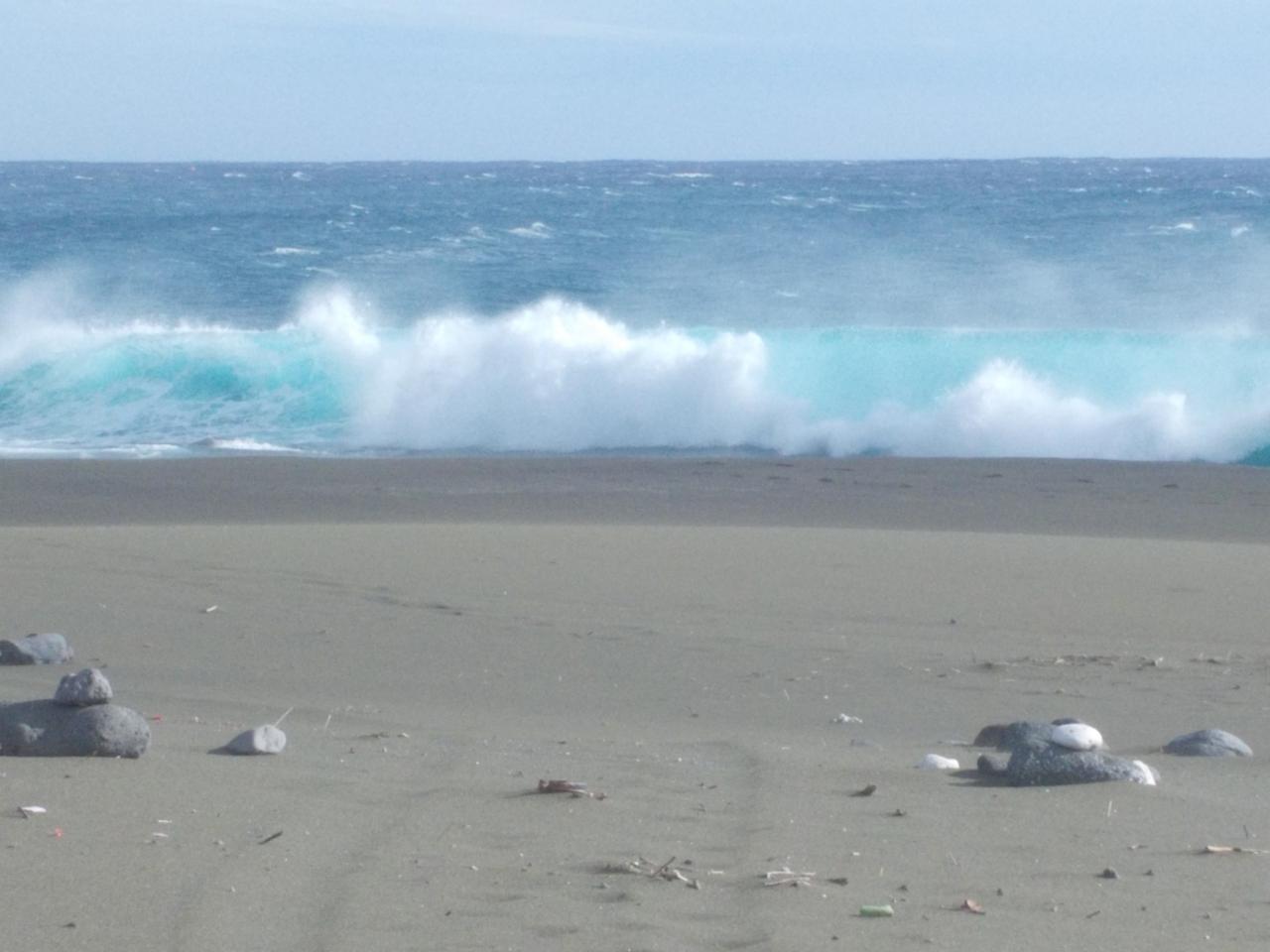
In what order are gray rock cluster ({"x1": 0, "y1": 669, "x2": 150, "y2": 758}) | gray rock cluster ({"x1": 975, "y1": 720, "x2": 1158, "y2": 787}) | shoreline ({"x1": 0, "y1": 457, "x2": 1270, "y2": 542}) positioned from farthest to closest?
1. shoreline ({"x1": 0, "y1": 457, "x2": 1270, "y2": 542})
2. gray rock cluster ({"x1": 0, "y1": 669, "x2": 150, "y2": 758})
3. gray rock cluster ({"x1": 975, "y1": 720, "x2": 1158, "y2": 787})

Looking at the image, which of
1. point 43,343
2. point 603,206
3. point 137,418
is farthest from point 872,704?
point 603,206

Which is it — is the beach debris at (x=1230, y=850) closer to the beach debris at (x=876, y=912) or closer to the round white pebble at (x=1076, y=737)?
the round white pebble at (x=1076, y=737)

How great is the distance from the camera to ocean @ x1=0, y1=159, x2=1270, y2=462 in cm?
1848

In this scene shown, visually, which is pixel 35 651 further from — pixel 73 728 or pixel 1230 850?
pixel 1230 850

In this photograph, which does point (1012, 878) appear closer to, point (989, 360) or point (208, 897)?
point (208, 897)

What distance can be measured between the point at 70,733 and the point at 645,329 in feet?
64.5

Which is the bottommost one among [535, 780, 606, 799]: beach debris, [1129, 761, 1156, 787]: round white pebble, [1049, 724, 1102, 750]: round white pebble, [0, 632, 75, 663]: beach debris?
[0, 632, 75, 663]: beach debris

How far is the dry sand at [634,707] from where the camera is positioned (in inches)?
153

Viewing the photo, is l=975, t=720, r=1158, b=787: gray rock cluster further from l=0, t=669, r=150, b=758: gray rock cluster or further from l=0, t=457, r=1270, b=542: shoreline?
l=0, t=457, r=1270, b=542: shoreline

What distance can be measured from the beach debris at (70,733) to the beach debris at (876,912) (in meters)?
2.43

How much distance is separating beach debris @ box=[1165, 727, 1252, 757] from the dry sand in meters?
0.13

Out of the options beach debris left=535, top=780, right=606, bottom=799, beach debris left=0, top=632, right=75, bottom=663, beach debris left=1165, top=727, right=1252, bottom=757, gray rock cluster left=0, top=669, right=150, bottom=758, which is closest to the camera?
beach debris left=535, top=780, right=606, bottom=799

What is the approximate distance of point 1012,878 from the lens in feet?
13.5

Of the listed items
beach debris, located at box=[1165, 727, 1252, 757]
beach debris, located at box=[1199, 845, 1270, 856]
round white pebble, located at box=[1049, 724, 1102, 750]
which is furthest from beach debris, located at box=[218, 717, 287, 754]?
beach debris, located at box=[1165, 727, 1252, 757]
